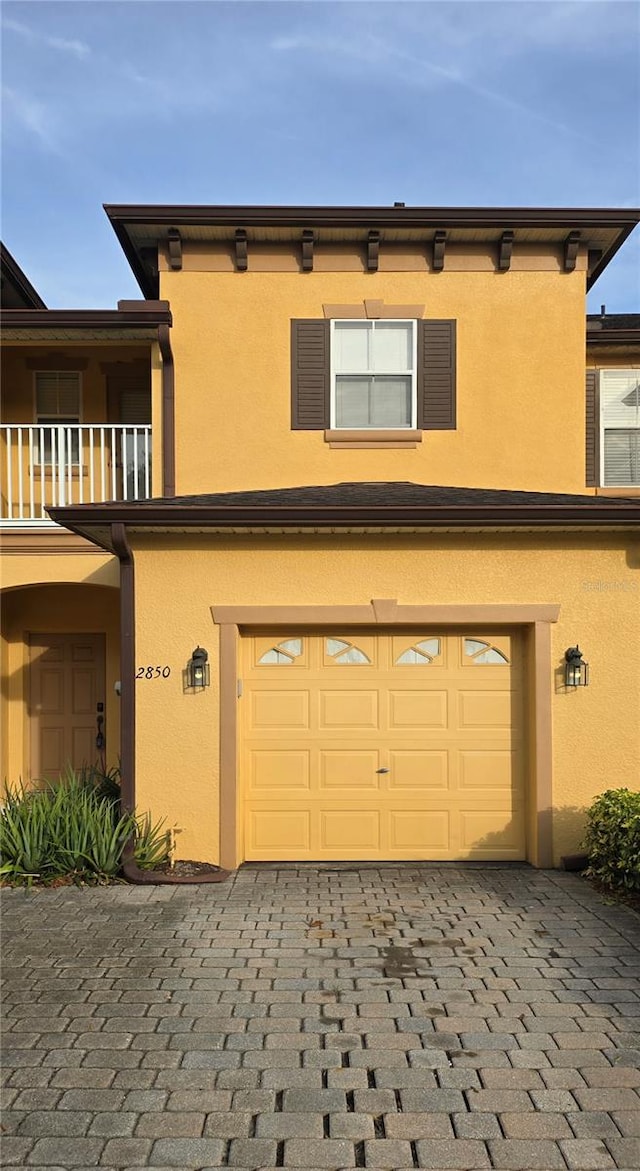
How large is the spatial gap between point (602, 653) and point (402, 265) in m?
5.38

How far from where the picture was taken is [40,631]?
10.3 m

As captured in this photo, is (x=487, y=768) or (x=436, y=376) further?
(x=436, y=376)

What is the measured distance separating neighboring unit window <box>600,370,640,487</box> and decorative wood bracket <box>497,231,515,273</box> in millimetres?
2062

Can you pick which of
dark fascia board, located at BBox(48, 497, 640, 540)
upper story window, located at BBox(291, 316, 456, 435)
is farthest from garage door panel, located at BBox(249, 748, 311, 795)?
upper story window, located at BBox(291, 316, 456, 435)

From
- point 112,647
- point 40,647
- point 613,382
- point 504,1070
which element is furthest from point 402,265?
point 504,1070

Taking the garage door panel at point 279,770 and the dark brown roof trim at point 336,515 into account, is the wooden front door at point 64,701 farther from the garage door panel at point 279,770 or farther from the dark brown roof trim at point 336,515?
the dark brown roof trim at point 336,515

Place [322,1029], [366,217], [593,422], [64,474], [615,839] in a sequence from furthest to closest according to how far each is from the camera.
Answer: [593,422] < [64,474] < [366,217] < [615,839] < [322,1029]

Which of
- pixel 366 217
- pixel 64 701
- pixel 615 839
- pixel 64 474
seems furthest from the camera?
pixel 64 701

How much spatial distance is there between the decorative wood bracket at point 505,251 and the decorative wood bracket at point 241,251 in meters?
3.15

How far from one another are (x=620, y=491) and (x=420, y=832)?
17.4ft

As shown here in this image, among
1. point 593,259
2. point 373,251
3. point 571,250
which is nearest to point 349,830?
point 373,251

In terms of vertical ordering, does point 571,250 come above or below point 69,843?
above

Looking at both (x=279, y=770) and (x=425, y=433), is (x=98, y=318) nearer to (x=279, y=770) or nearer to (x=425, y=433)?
(x=425, y=433)

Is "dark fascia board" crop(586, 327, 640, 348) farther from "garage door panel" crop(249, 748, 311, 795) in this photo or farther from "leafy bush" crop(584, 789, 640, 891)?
"garage door panel" crop(249, 748, 311, 795)
